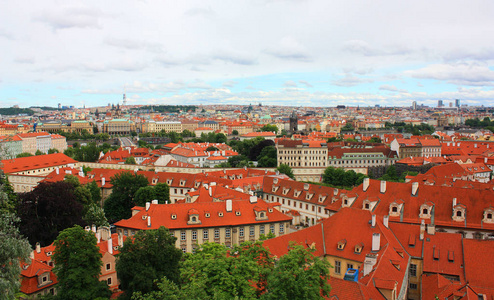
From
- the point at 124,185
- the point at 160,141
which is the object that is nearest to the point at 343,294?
the point at 124,185

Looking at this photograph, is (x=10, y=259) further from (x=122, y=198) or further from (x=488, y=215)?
(x=122, y=198)

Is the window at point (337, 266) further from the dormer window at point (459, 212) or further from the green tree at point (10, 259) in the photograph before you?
the green tree at point (10, 259)

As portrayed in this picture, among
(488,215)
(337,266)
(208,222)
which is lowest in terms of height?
(337,266)

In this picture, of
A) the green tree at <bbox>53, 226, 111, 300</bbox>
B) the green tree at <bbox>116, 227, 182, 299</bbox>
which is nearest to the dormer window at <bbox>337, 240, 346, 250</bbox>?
the green tree at <bbox>116, 227, 182, 299</bbox>

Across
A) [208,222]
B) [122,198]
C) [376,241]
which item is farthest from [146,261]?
[122,198]

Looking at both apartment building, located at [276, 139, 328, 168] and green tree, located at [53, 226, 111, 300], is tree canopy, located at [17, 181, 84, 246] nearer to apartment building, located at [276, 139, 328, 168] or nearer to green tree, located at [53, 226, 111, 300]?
green tree, located at [53, 226, 111, 300]

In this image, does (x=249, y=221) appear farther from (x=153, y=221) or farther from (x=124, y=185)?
(x=124, y=185)
